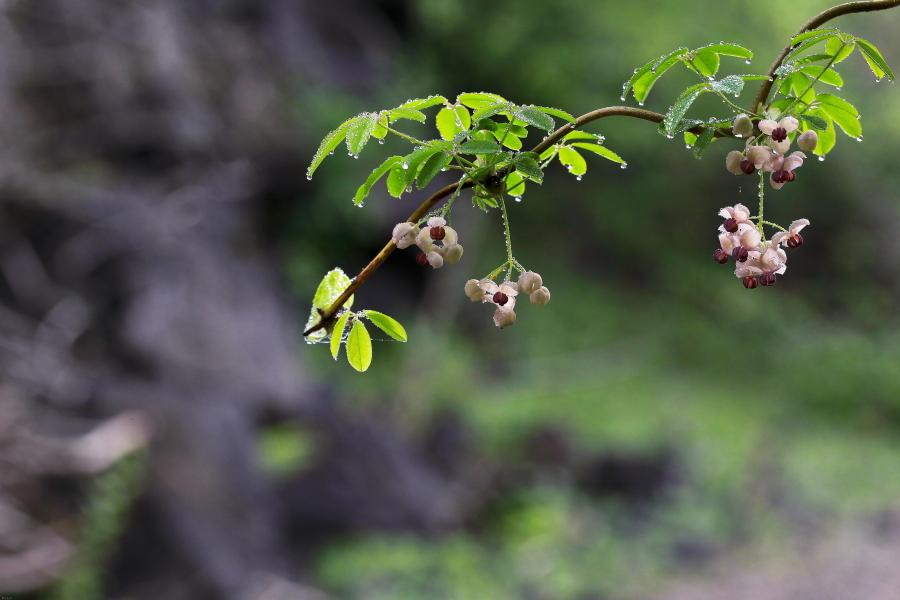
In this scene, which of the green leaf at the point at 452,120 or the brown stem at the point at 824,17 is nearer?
the brown stem at the point at 824,17

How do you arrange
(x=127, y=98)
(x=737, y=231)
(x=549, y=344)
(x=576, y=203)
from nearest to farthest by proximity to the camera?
(x=737, y=231), (x=127, y=98), (x=549, y=344), (x=576, y=203)

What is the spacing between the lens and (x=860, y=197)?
6.32 meters

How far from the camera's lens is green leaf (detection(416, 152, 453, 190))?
0.49 meters

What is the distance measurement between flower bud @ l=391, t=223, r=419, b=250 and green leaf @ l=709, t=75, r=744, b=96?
0.24 metres

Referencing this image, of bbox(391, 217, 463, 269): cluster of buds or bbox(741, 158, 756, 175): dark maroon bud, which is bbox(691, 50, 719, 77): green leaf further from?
bbox(391, 217, 463, 269): cluster of buds

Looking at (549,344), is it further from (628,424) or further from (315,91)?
(315,91)

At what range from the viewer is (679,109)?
18.5 inches

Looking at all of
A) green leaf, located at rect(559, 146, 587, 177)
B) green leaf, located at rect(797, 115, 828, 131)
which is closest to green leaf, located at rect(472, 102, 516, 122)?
green leaf, located at rect(559, 146, 587, 177)

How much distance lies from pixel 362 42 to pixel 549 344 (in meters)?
2.60

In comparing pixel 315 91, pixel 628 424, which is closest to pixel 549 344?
pixel 628 424

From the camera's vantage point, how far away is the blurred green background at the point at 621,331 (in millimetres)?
3236

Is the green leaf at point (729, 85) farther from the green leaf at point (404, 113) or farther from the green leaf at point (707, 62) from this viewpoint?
the green leaf at point (404, 113)

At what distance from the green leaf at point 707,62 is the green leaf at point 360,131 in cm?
26

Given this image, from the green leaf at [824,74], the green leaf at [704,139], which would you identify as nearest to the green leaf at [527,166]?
the green leaf at [704,139]
